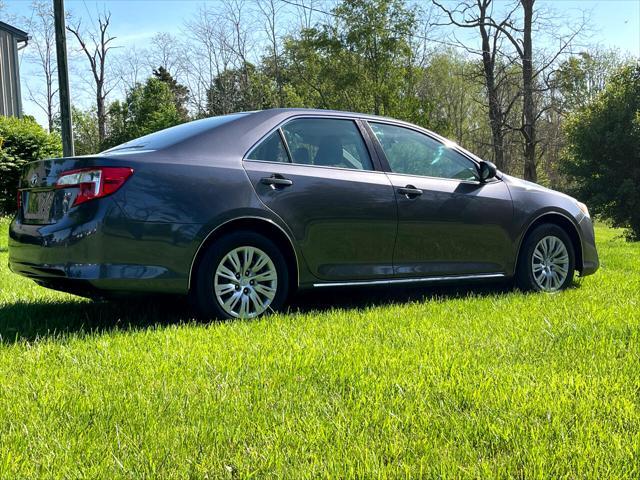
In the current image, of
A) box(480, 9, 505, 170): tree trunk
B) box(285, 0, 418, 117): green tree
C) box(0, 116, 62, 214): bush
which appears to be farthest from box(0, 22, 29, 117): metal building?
box(480, 9, 505, 170): tree trunk

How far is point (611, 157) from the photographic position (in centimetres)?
2205

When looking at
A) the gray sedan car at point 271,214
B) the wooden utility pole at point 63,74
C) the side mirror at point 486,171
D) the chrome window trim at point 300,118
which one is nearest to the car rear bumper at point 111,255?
the gray sedan car at point 271,214

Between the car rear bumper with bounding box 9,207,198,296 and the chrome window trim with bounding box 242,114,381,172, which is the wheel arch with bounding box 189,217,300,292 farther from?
the chrome window trim with bounding box 242,114,381,172

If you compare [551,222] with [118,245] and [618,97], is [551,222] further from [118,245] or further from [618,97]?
[618,97]

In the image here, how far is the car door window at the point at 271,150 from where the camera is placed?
4518 millimetres

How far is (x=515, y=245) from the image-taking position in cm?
574

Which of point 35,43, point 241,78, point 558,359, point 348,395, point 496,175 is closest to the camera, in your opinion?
point 348,395

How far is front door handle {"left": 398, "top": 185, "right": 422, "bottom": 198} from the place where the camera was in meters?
5.04

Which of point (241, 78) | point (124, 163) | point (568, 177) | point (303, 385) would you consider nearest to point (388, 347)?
point (303, 385)

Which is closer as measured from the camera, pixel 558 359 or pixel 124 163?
pixel 558 359

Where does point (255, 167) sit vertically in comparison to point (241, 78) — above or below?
below

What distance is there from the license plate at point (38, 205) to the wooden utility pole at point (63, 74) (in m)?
8.09

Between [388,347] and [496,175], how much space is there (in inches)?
108

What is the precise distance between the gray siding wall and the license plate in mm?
21888
